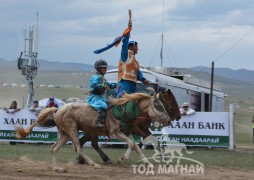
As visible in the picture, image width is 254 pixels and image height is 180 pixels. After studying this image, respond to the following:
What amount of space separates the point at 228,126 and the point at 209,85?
11.3m

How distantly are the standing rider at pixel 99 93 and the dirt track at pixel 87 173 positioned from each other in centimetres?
106

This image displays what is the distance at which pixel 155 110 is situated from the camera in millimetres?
12781

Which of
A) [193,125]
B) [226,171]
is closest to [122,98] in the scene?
[226,171]

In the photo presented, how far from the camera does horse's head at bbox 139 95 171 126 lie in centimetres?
1278

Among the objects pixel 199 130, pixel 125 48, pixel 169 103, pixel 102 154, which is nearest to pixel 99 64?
pixel 125 48

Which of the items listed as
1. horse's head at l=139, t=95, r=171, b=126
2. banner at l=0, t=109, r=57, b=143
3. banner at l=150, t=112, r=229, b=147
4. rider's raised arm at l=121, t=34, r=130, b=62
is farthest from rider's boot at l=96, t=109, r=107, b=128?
banner at l=0, t=109, r=57, b=143

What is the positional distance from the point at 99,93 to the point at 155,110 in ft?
4.11

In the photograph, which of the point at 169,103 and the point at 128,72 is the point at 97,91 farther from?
the point at 169,103

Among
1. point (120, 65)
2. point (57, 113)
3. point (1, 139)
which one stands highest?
point (120, 65)

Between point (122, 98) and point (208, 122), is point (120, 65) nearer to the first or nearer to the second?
point (122, 98)

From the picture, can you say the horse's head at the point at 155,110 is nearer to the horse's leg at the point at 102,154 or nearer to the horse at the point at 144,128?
the horse at the point at 144,128

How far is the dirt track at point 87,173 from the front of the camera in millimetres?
10852

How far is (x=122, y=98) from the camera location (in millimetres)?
12773

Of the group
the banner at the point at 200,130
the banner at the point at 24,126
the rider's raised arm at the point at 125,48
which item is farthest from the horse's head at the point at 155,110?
the banner at the point at 24,126
